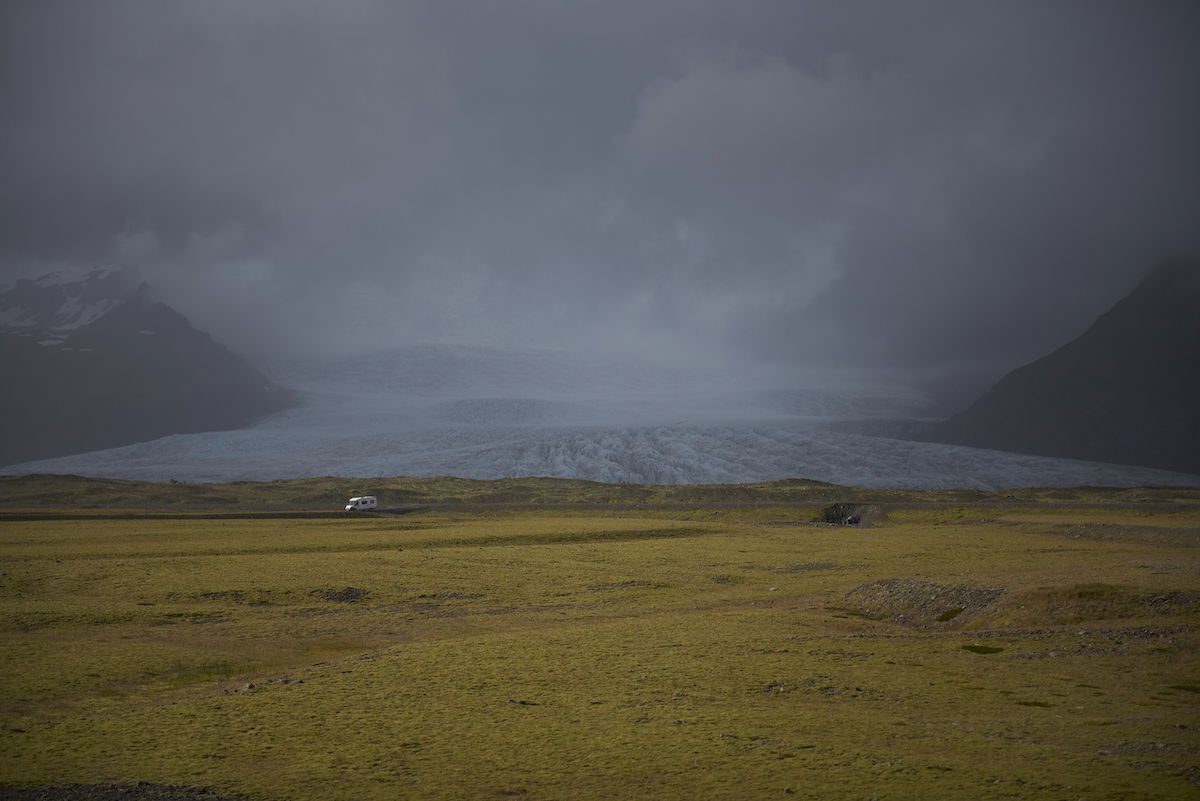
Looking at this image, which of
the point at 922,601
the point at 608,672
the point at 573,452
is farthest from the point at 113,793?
the point at 573,452

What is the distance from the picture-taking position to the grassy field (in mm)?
9336

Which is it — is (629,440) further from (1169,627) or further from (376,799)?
(376,799)

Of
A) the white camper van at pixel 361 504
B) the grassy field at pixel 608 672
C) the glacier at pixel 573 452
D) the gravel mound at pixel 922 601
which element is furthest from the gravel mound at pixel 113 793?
the glacier at pixel 573 452

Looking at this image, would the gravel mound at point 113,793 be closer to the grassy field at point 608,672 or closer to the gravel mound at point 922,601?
the grassy field at point 608,672

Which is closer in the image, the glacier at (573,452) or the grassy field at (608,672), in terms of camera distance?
the grassy field at (608,672)

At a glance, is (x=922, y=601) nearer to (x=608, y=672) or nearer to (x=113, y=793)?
(x=608, y=672)

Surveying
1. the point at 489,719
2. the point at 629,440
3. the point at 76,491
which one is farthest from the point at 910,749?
the point at 629,440

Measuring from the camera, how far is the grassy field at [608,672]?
9.34 meters

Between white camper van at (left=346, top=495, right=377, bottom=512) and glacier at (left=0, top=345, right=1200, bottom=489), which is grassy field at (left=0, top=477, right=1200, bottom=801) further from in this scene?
glacier at (left=0, top=345, right=1200, bottom=489)

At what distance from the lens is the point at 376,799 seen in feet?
28.3

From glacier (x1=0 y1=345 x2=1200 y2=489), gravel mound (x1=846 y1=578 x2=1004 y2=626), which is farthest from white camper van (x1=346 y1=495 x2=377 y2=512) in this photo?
gravel mound (x1=846 y1=578 x2=1004 y2=626)

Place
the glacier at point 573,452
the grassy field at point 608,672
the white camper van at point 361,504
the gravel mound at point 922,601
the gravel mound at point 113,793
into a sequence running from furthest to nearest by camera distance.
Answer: the glacier at point 573,452 < the white camper van at point 361,504 < the gravel mound at point 922,601 < the grassy field at point 608,672 < the gravel mound at point 113,793

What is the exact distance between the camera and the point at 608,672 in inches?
562

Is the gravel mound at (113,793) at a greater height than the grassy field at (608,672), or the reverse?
the gravel mound at (113,793)
